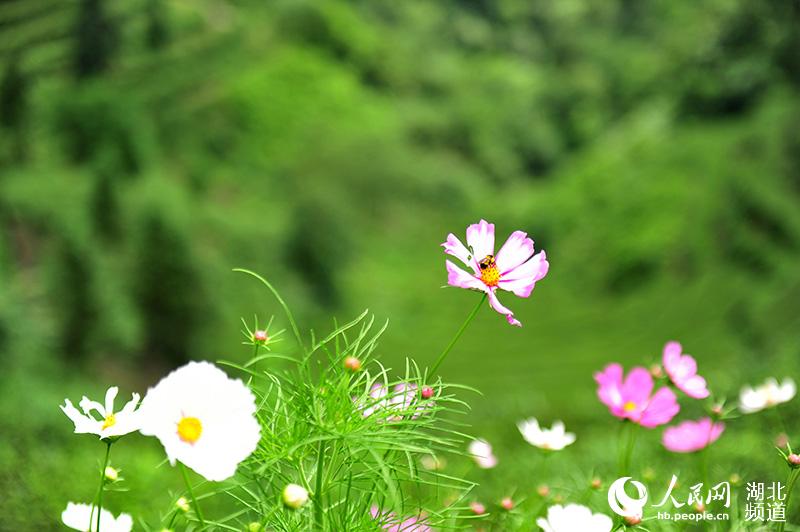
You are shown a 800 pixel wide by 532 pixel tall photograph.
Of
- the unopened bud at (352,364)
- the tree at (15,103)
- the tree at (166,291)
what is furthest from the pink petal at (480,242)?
the tree at (166,291)

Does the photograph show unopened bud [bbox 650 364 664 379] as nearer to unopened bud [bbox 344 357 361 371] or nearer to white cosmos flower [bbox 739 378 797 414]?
white cosmos flower [bbox 739 378 797 414]

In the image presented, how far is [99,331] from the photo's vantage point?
586 centimetres

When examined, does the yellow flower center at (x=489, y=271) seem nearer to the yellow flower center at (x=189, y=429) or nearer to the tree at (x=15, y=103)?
the yellow flower center at (x=189, y=429)

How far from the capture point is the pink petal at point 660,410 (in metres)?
0.68

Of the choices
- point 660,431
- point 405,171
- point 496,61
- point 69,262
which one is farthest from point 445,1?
point 660,431

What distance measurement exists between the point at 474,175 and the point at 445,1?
578cm

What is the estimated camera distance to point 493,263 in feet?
1.87

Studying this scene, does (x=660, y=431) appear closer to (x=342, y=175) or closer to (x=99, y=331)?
(x=99, y=331)

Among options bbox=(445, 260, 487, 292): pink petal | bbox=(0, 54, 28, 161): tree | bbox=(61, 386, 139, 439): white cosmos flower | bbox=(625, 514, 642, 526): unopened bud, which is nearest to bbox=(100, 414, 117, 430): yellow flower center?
bbox=(61, 386, 139, 439): white cosmos flower

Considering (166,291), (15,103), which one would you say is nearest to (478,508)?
(15,103)

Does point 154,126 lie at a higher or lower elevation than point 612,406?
higher

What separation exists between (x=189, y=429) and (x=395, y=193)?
1527cm

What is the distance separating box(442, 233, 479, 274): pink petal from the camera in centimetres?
54

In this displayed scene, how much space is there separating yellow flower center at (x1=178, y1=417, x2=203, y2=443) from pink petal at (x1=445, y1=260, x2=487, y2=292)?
0.21m
